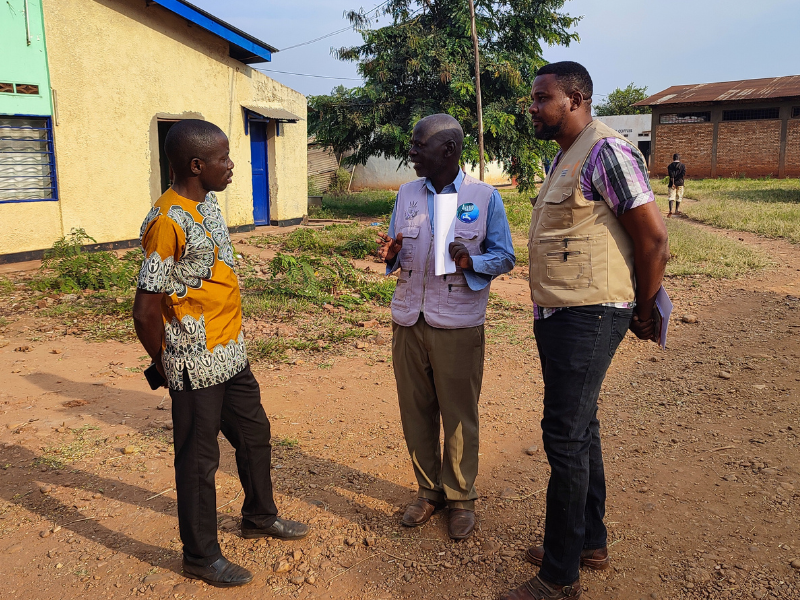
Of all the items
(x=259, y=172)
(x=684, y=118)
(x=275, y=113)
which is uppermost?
(x=684, y=118)

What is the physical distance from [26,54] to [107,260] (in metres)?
3.28

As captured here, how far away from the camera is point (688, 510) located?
302 cm

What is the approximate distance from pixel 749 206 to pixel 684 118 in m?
15.3

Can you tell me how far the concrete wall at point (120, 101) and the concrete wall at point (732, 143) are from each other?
24491mm

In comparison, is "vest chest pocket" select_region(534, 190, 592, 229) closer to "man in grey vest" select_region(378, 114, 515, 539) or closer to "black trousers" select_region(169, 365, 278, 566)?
"man in grey vest" select_region(378, 114, 515, 539)

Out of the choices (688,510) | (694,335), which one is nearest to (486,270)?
(688,510)

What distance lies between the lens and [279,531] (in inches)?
110

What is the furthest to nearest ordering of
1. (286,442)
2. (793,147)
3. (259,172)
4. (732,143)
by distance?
1. (732,143)
2. (793,147)
3. (259,172)
4. (286,442)

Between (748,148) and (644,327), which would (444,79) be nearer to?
(644,327)

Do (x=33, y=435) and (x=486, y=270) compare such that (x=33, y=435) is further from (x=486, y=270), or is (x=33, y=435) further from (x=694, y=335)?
(x=694, y=335)

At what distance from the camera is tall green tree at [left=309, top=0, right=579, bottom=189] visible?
50.8ft

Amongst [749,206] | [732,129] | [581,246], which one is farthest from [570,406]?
[732,129]

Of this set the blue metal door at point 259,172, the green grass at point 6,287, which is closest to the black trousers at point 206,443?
the green grass at point 6,287

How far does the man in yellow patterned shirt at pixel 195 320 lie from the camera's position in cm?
229
